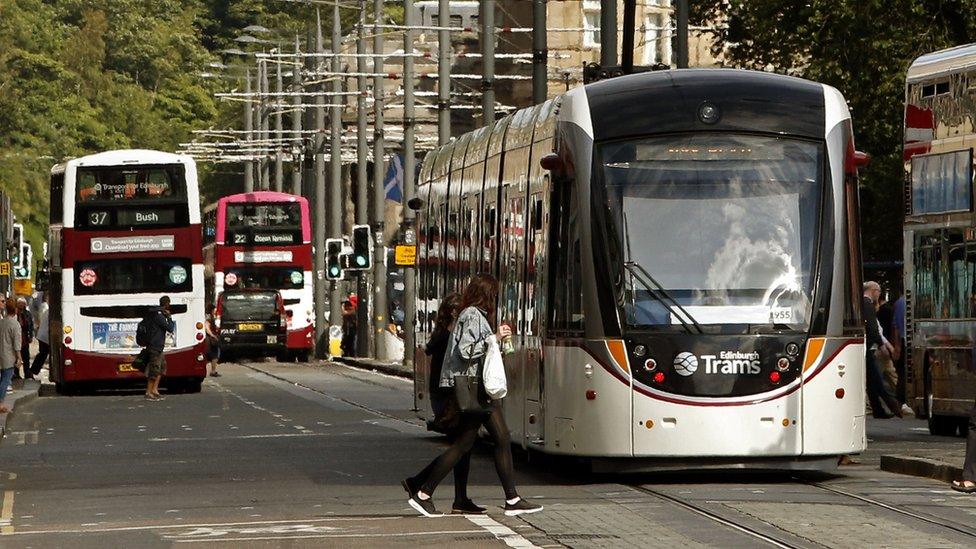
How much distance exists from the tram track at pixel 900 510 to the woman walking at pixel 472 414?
2230 millimetres

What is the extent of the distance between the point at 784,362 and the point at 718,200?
1281 millimetres

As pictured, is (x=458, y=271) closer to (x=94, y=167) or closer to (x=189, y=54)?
(x=94, y=167)

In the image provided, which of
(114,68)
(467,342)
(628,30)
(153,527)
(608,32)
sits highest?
(114,68)

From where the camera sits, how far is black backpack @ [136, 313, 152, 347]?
40.3 m

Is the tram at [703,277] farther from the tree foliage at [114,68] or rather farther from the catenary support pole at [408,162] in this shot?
the tree foliage at [114,68]

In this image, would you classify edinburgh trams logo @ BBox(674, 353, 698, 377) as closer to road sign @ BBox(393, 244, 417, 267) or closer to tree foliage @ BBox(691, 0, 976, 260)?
tree foliage @ BBox(691, 0, 976, 260)

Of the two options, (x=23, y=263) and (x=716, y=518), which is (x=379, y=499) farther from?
(x=23, y=263)

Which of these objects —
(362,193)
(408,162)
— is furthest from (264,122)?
(408,162)

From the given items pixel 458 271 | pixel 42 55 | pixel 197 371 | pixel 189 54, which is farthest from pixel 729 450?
pixel 189 54

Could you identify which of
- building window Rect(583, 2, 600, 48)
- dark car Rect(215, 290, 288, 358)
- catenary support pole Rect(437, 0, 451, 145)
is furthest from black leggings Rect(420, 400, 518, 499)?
building window Rect(583, 2, 600, 48)

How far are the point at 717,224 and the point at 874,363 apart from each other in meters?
10.4

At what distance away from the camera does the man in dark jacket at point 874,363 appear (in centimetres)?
2811

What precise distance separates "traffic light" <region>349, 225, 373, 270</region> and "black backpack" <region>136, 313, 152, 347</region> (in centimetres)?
1380

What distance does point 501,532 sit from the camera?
15.1m
